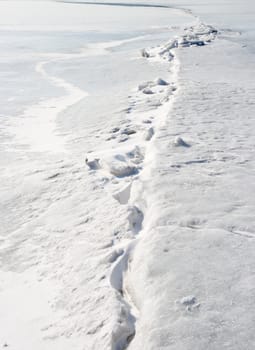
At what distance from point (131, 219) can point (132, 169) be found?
1.31 m

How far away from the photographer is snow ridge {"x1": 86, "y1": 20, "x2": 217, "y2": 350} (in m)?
3.29

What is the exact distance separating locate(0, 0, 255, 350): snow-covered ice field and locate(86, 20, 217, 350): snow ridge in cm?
1

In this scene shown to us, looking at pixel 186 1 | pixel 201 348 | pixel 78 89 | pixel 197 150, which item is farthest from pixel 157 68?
pixel 186 1

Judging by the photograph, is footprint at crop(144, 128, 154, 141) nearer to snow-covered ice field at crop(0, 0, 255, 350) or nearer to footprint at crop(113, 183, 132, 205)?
snow-covered ice field at crop(0, 0, 255, 350)

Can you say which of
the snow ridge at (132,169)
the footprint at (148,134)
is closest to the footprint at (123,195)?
the snow ridge at (132,169)

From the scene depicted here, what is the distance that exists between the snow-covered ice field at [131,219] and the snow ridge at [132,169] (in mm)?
15

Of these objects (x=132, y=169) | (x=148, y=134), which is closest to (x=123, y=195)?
(x=132, y=169)

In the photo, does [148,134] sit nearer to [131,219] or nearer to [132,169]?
[132,169]

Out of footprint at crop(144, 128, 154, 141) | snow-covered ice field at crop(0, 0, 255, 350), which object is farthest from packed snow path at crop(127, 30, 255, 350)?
footprint at crop(144, 128, 154, 141)

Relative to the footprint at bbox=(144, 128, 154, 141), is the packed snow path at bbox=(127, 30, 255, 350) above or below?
above

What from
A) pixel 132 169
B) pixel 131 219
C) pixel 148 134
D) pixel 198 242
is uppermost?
pixel 198 242

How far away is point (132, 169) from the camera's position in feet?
18.5

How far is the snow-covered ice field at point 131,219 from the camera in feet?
10.3

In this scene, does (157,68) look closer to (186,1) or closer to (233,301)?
(233,301)
